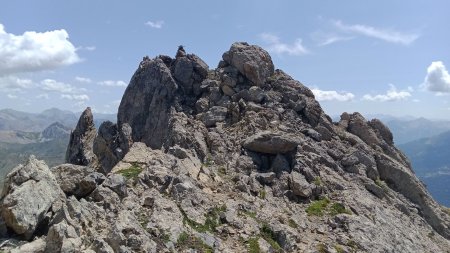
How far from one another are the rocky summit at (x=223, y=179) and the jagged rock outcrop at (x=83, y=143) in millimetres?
261

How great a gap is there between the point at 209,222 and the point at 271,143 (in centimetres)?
2046

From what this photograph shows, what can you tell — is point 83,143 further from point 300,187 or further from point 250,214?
point 250,214

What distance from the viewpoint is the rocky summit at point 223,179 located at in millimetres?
34531

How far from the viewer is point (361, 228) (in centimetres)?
4994

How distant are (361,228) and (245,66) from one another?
121 ft

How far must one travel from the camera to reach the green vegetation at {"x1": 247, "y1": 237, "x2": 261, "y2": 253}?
39.6 m

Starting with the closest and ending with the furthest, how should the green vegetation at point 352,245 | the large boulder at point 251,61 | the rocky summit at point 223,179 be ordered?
the rocky summit at point 223,179, the green vegetation at point 352,245, the large boulder at point 251,61

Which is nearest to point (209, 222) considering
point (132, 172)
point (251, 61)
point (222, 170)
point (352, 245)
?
point (132, 172)

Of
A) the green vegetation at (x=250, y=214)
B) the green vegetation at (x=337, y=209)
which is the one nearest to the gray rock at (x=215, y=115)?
the green vegetation at (x=337, y=209)

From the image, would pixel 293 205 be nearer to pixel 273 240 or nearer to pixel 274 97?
pixel 273 240

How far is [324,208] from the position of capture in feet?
172

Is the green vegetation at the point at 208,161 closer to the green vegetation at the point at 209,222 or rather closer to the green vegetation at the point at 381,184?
the green vegetation at the point at 209,222

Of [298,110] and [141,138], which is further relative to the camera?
[141,138]

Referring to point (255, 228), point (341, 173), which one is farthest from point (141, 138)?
point (255, 228)
